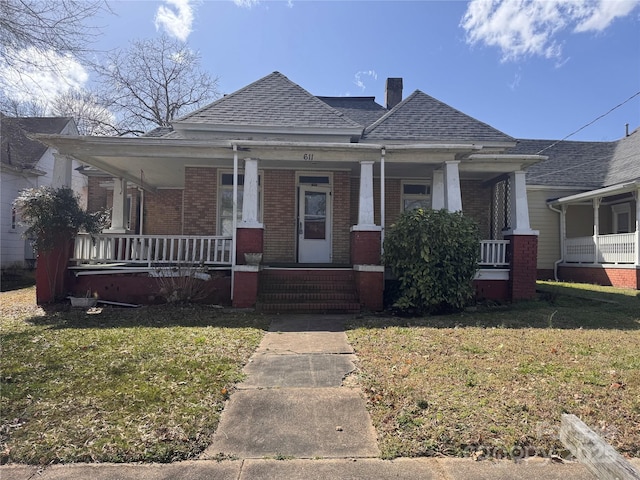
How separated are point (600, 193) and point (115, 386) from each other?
14.6 m

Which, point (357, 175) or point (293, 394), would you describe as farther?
point (357, 175)

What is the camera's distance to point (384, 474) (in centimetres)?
252

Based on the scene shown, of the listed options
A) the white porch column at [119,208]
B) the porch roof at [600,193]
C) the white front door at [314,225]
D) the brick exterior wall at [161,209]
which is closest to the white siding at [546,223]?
the porch roof at [600,193]

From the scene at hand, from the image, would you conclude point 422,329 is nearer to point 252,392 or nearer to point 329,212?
point 252,392

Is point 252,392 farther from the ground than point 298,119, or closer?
closer

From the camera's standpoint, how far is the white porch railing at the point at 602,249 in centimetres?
1199

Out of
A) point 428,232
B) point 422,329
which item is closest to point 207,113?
point 428,232

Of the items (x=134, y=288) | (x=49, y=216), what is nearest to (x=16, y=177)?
(x=49, y=216)

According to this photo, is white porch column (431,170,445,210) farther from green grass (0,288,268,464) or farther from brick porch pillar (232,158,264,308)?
green grass (0,288,268,464)

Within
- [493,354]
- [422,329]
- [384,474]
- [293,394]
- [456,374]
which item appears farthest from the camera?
[422,329]

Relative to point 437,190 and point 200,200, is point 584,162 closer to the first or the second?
point 437,190

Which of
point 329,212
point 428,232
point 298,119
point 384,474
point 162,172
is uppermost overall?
point 298,119

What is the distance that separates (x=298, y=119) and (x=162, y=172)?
169 inches

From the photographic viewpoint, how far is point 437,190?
10555 millimetres
